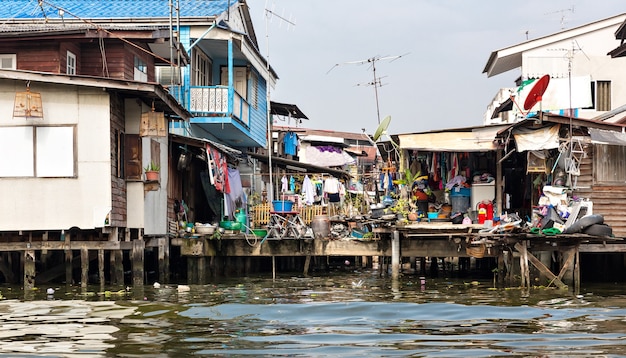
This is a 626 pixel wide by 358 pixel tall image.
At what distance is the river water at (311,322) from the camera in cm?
988

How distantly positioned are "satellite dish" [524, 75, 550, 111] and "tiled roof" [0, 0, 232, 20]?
1068 centimetres

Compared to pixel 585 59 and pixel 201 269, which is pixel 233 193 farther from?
pixel 585 59

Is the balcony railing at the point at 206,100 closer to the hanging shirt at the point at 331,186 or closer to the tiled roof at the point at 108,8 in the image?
the tiled roof at the point at 108,8

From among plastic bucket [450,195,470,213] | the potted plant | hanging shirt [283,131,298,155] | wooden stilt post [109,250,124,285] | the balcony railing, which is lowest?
wooden stilt post [109,250,124,285]

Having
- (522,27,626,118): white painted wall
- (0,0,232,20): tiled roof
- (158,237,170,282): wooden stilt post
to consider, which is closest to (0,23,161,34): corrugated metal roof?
(0,0,232,20): tiled roof

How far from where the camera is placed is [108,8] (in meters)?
26.9

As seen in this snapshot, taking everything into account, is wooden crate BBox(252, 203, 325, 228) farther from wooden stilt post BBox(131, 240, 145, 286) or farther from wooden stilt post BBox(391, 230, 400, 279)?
wooden stilt post BBox(131, 240, 145, 286)

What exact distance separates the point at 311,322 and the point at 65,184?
25.1 feet

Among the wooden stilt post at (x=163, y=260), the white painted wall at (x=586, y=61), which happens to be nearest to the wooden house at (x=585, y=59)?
the white painted wall at (x=586, y=61)

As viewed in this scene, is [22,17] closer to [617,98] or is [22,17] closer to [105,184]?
[105,184]

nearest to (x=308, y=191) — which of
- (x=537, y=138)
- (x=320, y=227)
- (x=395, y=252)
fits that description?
(x=320, y=227)

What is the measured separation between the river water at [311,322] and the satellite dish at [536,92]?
14.9 feet

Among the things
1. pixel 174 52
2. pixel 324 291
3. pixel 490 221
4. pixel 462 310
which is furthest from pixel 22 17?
pixel 462 310

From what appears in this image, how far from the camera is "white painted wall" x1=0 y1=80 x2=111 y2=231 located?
17750mm
